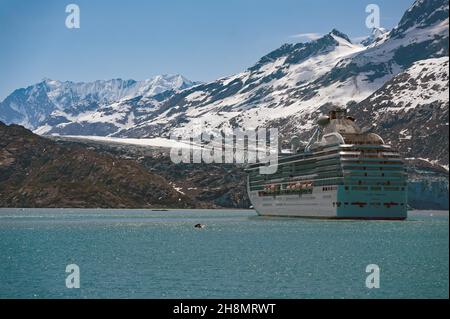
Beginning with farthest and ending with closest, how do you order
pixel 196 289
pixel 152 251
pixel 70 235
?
pixel 70 235 → pixel 152 251 → pixel 196 289

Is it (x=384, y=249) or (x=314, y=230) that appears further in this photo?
(x=314, y=230)

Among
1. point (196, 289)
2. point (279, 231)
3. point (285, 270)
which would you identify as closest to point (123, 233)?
point (279, 231)
